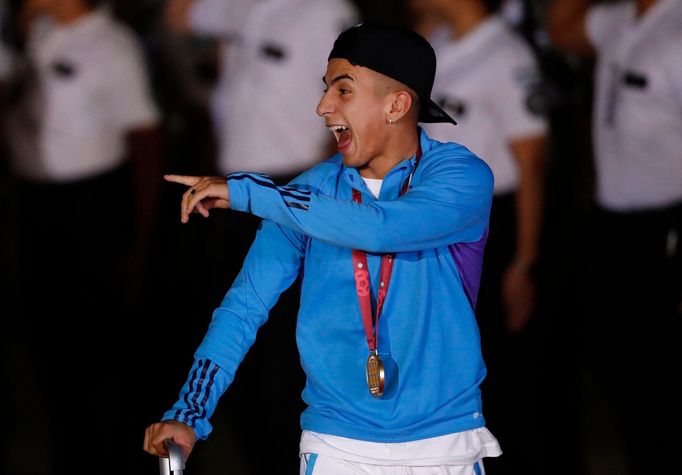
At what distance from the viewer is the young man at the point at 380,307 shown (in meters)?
2.32

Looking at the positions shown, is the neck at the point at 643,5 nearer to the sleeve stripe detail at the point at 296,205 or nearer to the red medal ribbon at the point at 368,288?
the red medal ribbon at the point at 368,288

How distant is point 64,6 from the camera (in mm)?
4586

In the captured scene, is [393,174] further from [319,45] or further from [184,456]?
[319,45]

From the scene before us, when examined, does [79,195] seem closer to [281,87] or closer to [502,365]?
[281,87]

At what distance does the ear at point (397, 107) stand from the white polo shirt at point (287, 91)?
196 centimetres

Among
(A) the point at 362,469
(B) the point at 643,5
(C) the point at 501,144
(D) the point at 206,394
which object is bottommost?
(A) the point at 362,469

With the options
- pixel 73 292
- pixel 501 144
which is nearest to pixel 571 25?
pixel 501 144

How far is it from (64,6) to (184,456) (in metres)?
2.74

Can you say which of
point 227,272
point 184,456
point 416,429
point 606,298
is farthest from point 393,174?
point 227,272

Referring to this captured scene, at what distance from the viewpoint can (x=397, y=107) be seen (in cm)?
240

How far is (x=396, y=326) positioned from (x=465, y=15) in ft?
6.64

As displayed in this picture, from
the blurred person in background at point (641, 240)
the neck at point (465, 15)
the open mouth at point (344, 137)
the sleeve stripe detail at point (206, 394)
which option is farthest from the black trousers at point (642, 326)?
the sleeve stripe detail at point (206, 394)

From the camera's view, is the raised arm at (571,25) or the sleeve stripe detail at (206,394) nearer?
the sleeve stripe detail at (206,394)

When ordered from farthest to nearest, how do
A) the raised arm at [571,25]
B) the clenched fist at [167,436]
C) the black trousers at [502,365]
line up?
the raised arm at [571,25], the black trousers at [502,365], the clenched fist at [167,436]
